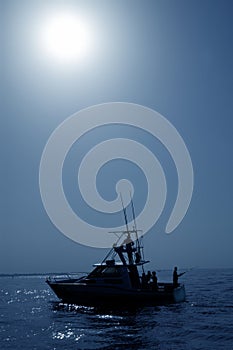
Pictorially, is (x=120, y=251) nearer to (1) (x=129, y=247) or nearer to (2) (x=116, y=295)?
(1) (x=129, y=247)

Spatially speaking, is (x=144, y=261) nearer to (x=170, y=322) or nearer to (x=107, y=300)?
(x=107, y=300)

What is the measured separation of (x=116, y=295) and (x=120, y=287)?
30.3 inches

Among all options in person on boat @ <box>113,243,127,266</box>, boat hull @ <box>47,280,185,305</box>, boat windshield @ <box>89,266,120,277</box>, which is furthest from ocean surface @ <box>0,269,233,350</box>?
person on boat @ <box>113,243,127,266</box>

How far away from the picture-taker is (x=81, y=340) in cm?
2378

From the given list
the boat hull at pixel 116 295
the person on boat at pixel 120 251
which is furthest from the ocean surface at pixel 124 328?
the person on boat at pixel 120 251

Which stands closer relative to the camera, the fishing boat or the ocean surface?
the ocean surface

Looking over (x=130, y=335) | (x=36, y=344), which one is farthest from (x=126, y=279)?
(x=36, y=344)

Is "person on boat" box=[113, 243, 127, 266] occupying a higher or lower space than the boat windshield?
higher

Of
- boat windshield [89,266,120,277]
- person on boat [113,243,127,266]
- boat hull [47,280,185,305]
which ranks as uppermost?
person on boat [113,243,127,266]

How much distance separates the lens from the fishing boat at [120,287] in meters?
35.0

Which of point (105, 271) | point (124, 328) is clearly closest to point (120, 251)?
point (105, 271)

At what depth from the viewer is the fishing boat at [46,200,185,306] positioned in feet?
115

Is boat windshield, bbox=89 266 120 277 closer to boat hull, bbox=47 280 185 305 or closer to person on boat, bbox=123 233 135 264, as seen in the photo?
boat hull, bbox=47 280 185 305

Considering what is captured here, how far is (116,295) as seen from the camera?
116 ft
